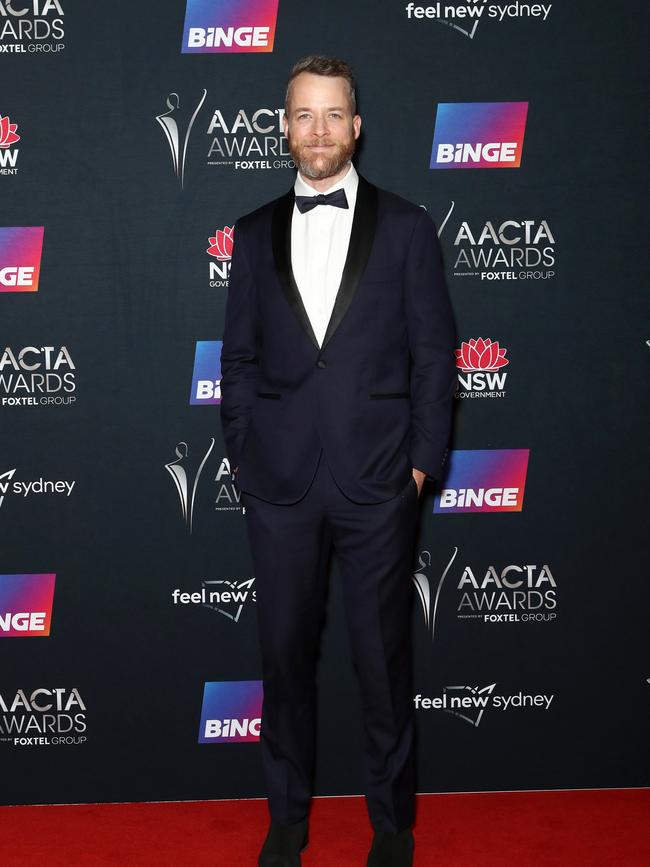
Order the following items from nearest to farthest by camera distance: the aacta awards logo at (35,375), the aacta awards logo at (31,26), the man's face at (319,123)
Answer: the man's face at (319,123)
the aacta awards logo at (31,26)
the aacta awards logo at (35,375)

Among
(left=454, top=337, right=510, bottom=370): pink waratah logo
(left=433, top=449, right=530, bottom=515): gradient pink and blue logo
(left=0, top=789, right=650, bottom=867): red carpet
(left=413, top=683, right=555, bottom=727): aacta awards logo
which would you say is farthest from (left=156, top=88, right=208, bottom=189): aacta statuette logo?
(left=0, top=789, right=650, bottom=867): red carpet

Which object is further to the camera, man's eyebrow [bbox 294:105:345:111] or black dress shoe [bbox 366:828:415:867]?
black dress shoe [bbox 366:828:415:867]

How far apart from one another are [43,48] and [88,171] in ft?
1.22

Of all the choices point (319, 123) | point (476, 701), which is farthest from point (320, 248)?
point (476, 701)

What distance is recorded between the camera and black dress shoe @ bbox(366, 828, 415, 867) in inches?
95.8

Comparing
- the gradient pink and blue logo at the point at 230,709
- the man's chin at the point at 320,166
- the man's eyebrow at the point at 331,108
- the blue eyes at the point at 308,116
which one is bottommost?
the gradient pink and blue logo at the point at 230,709

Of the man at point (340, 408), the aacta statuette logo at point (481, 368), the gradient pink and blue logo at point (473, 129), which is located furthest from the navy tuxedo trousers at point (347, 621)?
the gradient pink and blue logo at point (473, 129)

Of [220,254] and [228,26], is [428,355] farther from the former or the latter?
[228,26]

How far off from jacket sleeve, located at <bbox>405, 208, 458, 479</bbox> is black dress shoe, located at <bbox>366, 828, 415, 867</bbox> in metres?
0.97

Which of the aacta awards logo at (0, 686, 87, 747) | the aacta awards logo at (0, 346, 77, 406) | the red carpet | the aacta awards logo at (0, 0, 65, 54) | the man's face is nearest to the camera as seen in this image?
the man's face

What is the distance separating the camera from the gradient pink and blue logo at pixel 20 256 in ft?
9.11

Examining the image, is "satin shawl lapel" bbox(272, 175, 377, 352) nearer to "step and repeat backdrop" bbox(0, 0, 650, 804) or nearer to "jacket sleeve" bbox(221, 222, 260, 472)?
"jacket sleeve" bbox(221, 222, 260, 472)

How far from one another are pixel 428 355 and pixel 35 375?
1.24 metres

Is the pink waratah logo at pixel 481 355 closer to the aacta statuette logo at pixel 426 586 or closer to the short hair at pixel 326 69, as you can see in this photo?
the aacta statuette logo at pixel 426 586
